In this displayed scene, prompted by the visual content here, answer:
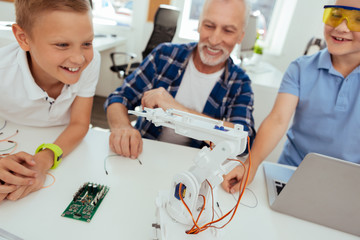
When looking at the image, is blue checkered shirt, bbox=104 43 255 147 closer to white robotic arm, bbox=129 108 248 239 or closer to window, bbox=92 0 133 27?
white robotic arm, bbox=129 108 248 239

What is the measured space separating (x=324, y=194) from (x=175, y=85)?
922 millimetres

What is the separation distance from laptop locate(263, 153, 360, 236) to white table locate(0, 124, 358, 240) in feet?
0.11

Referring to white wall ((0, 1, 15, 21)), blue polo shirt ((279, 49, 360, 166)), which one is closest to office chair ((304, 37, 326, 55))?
blue polo shirt ((279, 49, 360, 166))

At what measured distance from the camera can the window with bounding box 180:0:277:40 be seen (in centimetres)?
347

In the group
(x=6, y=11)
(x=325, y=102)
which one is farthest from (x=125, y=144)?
(x=6, y=11)

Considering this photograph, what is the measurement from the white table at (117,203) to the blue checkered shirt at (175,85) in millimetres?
383

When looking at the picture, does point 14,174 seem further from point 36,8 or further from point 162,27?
point 162,27

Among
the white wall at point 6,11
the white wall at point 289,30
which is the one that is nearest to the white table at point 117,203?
the white wall at point 289,30

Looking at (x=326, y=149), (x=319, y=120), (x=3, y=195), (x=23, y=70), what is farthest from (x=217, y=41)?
(x=3, y=195)

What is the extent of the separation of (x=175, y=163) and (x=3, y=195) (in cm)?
55

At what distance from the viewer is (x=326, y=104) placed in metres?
1.18

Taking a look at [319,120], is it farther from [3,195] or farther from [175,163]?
[3,195]

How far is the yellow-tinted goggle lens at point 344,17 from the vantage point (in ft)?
3.15

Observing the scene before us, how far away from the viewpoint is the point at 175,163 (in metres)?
0.96
